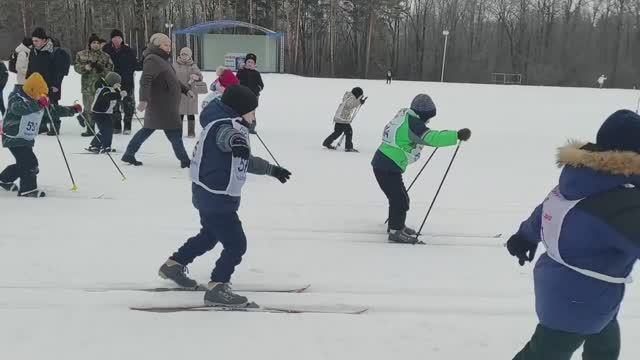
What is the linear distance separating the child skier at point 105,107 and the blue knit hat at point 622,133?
21.8 ft

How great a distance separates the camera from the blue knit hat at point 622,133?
1974 millimetres

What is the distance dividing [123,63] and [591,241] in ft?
28.5

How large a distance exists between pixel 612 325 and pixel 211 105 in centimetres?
219

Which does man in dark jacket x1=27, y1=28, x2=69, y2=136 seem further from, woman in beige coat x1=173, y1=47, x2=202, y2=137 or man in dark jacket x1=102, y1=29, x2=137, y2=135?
woman in beige coat x1=173, y1=47, x2=202, y2=137

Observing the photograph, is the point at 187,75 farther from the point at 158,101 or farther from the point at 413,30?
the point at 413,30

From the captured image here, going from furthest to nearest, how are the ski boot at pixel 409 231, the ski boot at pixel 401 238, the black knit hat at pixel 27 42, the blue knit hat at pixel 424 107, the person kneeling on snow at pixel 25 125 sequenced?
the black knit hat at pixel 27 42, the person kneeling on snow at pixel 25 125, the ski boot at pixel 409 231, the ski boot at pixel 401 238, the blue knit hat at pixel 424 107

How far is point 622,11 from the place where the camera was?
51.1 m

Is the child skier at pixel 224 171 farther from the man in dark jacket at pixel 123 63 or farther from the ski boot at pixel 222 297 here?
the man in dark jacket at pixel 123 63

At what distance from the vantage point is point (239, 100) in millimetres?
3146

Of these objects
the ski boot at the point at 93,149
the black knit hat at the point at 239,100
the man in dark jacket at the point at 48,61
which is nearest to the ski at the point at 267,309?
the black knit hat at the point at 239,100

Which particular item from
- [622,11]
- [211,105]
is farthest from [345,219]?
[622,11]

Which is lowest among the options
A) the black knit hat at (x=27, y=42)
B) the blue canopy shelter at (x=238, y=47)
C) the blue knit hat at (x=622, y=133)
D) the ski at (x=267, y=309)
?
the ski at (x=267, y=309)

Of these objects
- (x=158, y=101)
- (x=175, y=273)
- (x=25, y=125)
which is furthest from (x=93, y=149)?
(x=175, y=273)

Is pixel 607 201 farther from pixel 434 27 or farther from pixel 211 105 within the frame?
pixel 434 27
